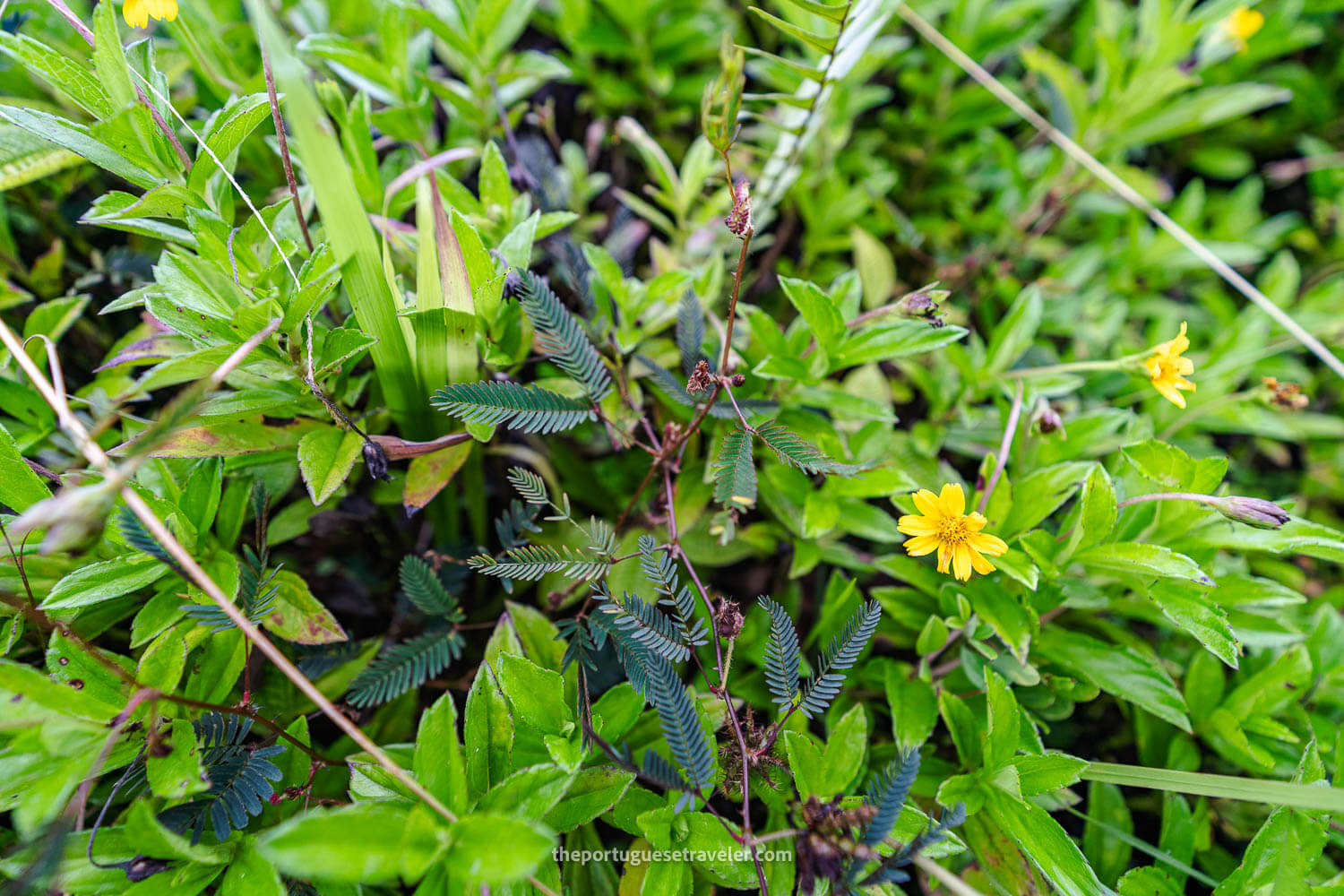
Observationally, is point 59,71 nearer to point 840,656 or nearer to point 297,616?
point 297,616

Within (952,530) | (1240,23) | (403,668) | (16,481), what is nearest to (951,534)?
(952,530)

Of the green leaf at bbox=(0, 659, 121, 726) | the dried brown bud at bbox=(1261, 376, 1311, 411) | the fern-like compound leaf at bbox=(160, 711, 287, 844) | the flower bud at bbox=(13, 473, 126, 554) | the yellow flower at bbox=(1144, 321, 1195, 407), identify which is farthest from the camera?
the dried brown bud at bbox=(1261, 376, 1311, 411)

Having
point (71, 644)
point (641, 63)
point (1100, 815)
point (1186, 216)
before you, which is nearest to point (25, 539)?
point (71, 644)

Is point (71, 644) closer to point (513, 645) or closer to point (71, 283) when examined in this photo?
point (513, 645)

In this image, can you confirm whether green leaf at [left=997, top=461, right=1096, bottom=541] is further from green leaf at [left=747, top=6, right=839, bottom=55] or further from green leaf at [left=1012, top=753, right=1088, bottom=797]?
green leaf at [left=747, top=6, right=839, bottom=55]

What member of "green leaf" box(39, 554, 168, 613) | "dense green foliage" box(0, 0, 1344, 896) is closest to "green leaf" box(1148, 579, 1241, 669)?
"dense green foliage" box(0, 0, 1344, 896)

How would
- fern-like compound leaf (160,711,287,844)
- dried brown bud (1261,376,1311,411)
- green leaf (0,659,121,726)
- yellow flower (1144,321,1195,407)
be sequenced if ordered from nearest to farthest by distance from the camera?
green leaf (0,659,121,726) < fern-like compound leaf (160,711,287,844) < yellow flower (1144,321,1195,407) < dried brown bud (1261,376,1311,411)
